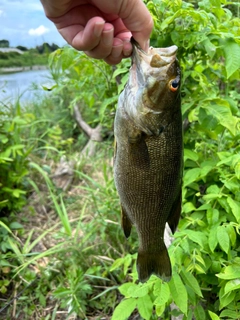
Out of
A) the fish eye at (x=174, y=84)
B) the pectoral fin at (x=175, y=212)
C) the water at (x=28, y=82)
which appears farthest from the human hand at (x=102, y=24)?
the water at (x=28, y=82)

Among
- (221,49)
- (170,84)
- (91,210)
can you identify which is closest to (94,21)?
(170,84)

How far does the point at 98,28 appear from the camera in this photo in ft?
4.01

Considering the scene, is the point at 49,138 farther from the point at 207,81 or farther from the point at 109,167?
the point at 207,81

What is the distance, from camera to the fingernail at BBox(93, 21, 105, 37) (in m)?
1.21

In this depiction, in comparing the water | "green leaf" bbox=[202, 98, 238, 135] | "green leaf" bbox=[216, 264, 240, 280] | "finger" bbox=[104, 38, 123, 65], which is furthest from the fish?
the water

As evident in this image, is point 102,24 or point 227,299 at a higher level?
point 102,24

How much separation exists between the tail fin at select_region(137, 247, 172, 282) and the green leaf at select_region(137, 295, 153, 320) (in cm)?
11

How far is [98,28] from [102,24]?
19mm

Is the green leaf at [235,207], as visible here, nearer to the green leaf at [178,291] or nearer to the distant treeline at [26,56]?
the green leaf at [178,291]

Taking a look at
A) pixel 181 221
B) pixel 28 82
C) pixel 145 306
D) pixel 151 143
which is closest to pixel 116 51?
pixel 151 143

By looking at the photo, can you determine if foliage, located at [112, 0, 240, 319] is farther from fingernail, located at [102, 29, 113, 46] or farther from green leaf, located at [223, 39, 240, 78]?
fingernail, located at [102, 29, 113, 46]

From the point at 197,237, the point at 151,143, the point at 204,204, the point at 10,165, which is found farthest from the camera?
the point at 10,165

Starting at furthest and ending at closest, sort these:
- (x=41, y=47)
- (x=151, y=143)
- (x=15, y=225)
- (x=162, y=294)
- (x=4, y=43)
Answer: (x=41, y=47) → (x=4, y=43) → (x=15, y=225) → (x=162, y=294) → (x=151, y=143)

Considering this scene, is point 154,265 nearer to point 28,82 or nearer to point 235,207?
point 235,207
